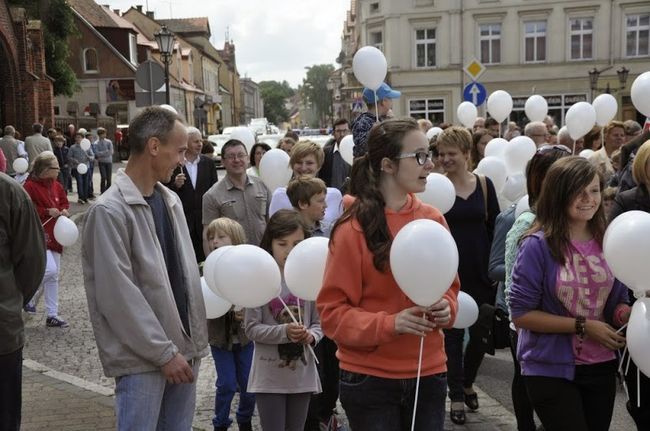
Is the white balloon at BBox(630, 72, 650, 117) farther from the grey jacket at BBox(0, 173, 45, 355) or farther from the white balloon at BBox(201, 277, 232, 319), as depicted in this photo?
the grey jacket at BBox(0, 173, 45, 355)

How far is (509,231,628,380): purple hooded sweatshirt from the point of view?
332 cm

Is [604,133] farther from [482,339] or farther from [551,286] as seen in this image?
[551,286]

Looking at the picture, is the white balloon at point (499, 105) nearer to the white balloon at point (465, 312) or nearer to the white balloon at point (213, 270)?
the white balloon at point (465, 312)

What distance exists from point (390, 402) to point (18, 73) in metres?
25.1

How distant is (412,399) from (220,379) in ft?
7.14

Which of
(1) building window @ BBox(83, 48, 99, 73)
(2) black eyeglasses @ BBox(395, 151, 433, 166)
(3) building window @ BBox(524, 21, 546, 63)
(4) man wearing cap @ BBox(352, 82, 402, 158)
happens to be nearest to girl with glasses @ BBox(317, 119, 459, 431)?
(2) black eyeglasses @ BBox(395, 151, 433, 166)

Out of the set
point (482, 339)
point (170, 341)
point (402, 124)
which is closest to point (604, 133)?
point (482, 339)

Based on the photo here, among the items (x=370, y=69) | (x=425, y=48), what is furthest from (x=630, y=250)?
(x=425, y=48)

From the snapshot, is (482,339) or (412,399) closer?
(412,399)

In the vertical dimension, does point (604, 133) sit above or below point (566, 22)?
below

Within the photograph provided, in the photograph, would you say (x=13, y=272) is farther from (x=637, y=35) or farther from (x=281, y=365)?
(x=637, y=35)

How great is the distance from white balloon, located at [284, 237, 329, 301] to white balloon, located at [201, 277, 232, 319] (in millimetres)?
769

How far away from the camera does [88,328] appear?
316 inches

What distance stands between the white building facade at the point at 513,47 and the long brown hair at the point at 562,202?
36.9 metres
